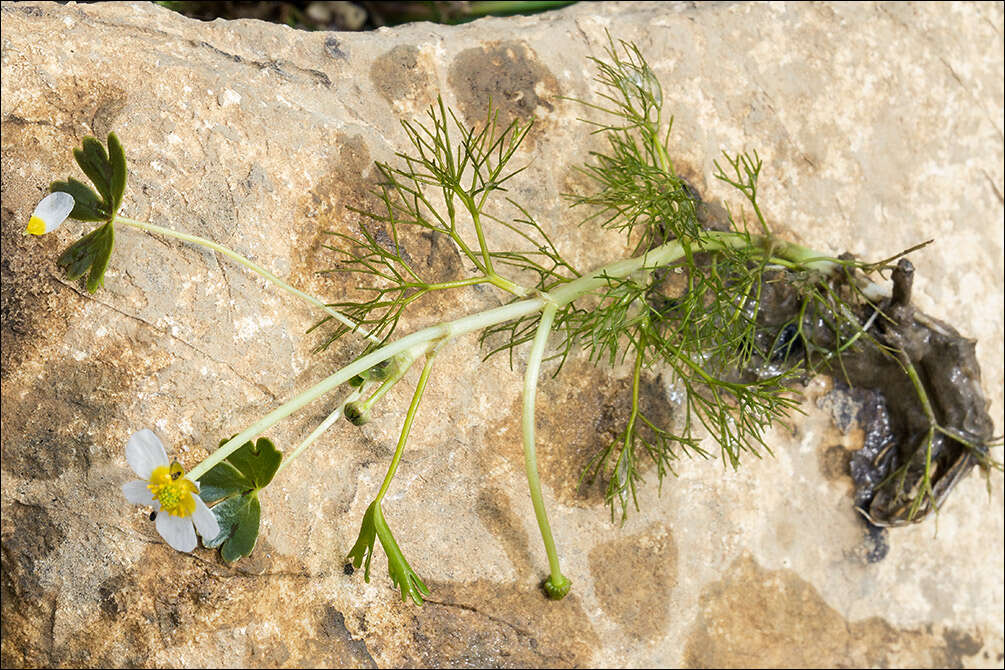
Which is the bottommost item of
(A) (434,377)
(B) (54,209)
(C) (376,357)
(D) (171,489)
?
(A) (434,377)

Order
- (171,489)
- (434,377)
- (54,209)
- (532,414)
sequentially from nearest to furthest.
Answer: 1. (171,489)
2. (54,209)
3. (532,414)
4. (434,377)

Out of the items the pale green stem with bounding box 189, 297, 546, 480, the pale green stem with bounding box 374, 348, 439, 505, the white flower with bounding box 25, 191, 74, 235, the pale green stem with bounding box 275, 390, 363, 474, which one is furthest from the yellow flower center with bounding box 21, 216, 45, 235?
the pale green stem with bounding box 374, 348, 439, 505

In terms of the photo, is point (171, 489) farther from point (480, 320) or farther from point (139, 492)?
point (480, 320)

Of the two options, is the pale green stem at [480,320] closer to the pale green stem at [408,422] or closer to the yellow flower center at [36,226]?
the pale green stem at [408,422]

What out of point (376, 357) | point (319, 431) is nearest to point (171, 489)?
point (319, 431)

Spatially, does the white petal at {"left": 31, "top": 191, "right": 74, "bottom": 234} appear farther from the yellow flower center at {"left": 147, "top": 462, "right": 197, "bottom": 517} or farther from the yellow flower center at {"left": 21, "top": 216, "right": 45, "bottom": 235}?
the yellow flower center at {"left": 147, "top": 462, "right": 197, "bottom": 517}

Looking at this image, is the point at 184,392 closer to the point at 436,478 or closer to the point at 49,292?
the point at 49,292

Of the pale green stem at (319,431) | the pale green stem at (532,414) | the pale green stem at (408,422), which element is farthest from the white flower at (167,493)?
the pale green stem at (532,414)
